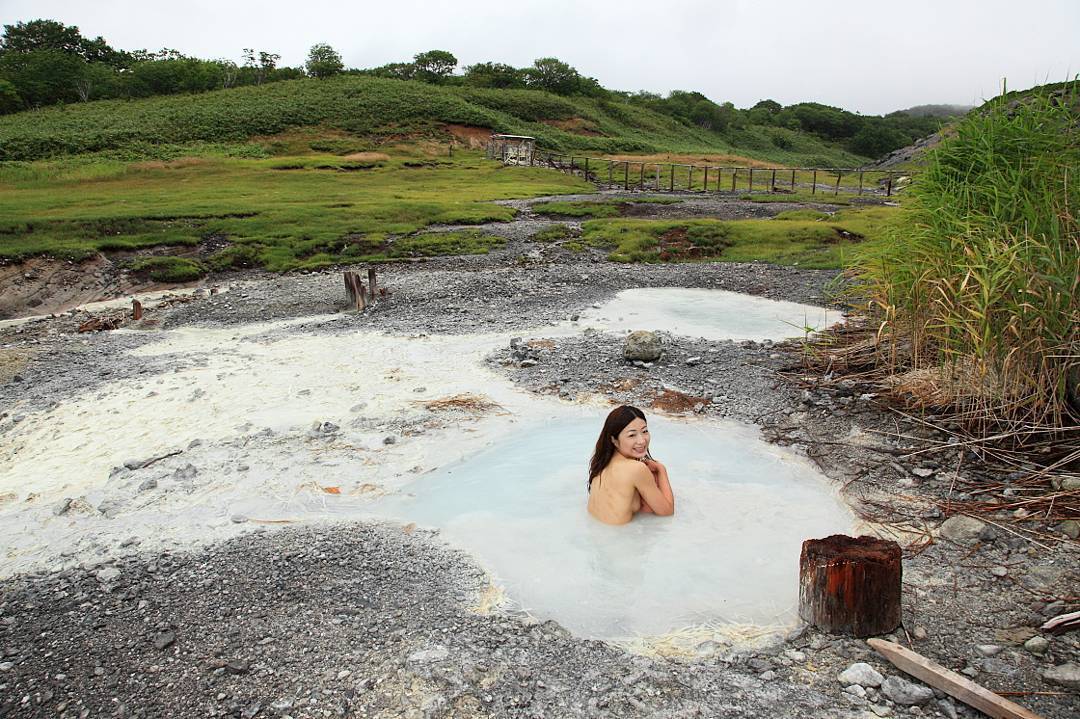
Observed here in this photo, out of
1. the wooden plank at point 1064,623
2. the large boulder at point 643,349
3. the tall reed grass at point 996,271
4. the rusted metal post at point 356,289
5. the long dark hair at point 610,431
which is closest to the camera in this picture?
the wooden plank at point 1064,623

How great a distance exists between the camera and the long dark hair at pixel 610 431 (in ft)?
18.4

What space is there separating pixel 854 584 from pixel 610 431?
→ 7.19ft

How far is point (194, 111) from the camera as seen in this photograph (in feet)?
180

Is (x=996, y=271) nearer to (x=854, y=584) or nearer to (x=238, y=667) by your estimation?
(x=854, y=584)

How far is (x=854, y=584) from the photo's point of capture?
13.1 feet

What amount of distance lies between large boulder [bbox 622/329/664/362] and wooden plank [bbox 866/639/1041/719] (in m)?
6.07

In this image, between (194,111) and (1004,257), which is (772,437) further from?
(194,111)

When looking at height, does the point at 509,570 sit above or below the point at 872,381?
below

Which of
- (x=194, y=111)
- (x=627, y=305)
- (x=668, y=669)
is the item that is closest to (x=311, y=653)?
(x=668, y=669)

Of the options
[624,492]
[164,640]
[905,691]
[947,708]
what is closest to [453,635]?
[164,640]

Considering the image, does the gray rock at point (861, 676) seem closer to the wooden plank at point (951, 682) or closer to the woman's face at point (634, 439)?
the wooden plank at point (951, 682)

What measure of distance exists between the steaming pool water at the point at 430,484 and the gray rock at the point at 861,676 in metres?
0.69

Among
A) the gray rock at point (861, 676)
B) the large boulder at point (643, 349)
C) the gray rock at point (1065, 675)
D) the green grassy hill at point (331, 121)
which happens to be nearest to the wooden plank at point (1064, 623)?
the gray rock at point (1065, 675)

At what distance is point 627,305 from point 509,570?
30.7 feet
